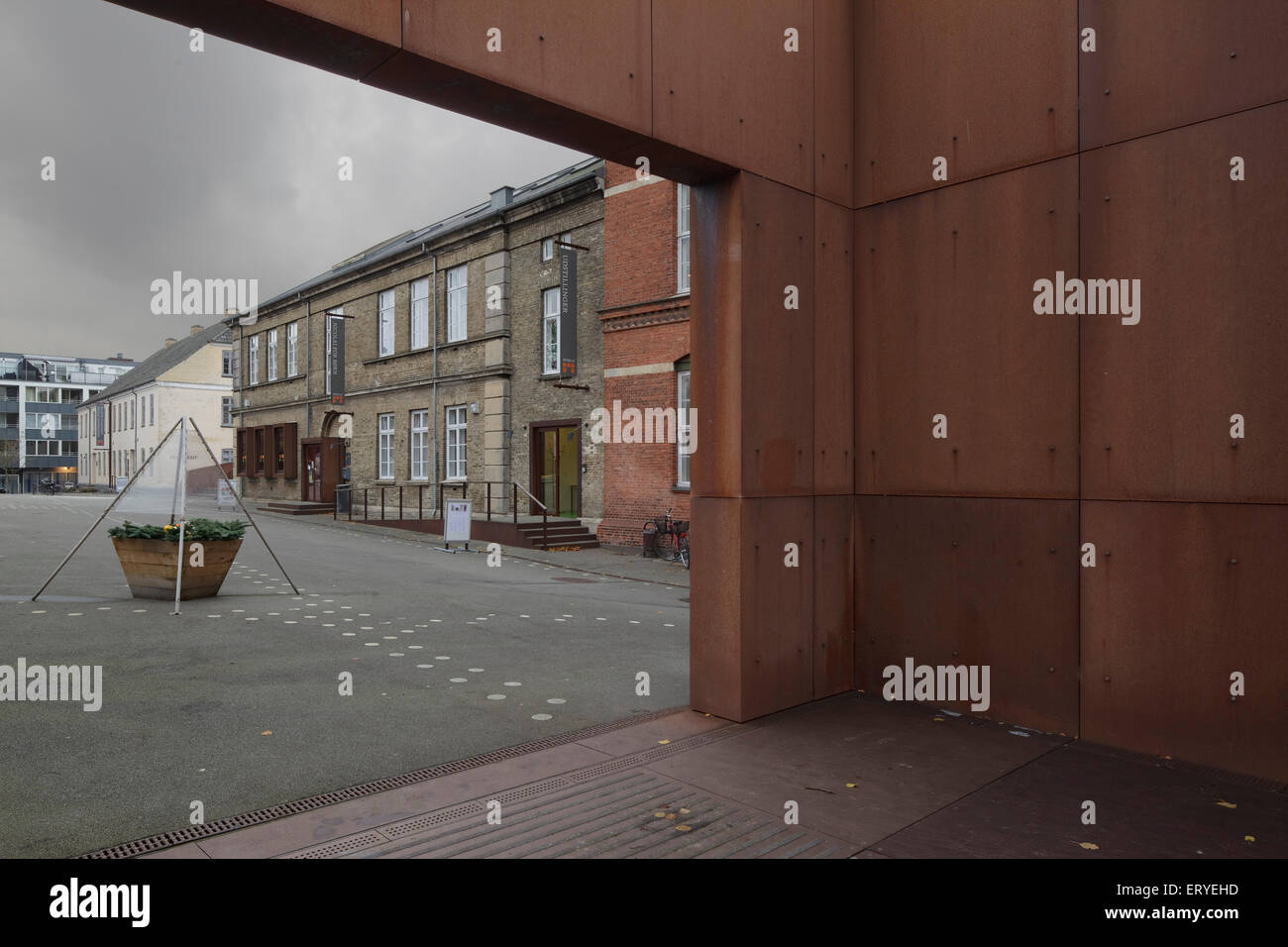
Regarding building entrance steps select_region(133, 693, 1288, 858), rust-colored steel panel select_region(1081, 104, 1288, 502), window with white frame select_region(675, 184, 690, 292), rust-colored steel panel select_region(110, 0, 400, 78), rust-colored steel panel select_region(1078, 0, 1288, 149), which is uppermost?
window with white frame select_region(675, 184, 690, 292)

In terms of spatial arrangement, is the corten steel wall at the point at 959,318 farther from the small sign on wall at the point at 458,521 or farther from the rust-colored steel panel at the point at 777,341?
the small sign on wall at the point at 458,521

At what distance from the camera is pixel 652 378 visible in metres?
17.5

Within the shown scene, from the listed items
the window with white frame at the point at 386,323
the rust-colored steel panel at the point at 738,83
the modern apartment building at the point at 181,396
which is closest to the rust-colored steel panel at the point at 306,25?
the rust-colored steel panel at the point at 738,83

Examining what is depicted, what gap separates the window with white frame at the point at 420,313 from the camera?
25094 mm

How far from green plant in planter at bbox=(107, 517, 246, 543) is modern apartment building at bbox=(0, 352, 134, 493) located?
90.4m

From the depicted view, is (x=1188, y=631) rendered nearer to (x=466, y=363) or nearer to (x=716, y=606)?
(x=716, y=606)

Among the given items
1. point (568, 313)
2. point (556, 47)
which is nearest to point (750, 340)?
point (556, 47)

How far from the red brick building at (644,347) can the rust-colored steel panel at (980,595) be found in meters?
10.6

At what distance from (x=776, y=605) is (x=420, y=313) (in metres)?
21.9

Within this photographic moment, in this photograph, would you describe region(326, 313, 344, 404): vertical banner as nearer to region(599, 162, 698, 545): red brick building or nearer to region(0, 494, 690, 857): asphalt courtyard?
region(599, 162, 698, 545): red brick building

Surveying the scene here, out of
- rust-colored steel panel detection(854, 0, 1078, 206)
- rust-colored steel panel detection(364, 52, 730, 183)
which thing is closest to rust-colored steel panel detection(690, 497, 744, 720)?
rust-colored steel panel detection(364, 52, 730, 183)

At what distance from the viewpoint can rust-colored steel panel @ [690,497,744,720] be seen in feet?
17.6

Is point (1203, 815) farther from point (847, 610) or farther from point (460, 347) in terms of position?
point (460, 347)
